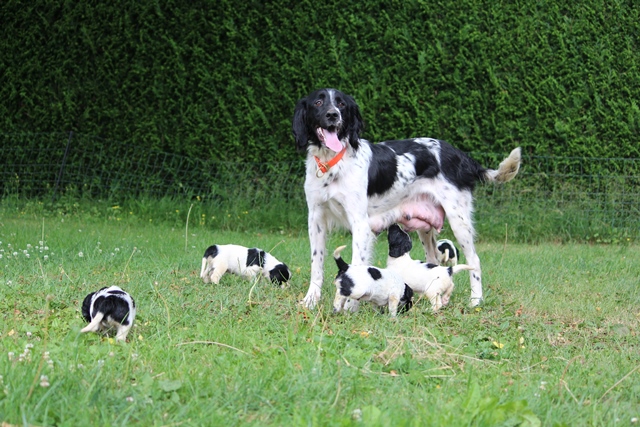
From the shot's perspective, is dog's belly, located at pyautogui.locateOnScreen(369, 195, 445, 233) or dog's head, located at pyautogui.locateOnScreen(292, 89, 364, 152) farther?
dog's belly, located at pyautogui.locateOnScreen(369, 195, 445, 233)

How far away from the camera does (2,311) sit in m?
4.60

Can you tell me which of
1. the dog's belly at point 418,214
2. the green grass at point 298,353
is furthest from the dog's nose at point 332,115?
the green grass at point 298,353

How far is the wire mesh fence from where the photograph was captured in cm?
929

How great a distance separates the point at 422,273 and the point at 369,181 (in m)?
0.85

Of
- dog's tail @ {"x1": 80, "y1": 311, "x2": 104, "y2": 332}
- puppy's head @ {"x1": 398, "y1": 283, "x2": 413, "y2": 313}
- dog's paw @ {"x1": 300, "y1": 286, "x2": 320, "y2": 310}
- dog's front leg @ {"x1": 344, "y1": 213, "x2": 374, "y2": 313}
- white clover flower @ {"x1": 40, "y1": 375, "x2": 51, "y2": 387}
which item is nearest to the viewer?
white clover flower @ {"x1": 40, "y1": 375, "x2": 51, "y2": 387}

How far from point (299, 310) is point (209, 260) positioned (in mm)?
1106

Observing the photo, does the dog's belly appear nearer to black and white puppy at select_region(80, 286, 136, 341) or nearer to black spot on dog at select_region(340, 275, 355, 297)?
black spot on dog at select_region(340, 275, 355, 297)

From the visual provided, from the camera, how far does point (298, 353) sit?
3779 millimetres

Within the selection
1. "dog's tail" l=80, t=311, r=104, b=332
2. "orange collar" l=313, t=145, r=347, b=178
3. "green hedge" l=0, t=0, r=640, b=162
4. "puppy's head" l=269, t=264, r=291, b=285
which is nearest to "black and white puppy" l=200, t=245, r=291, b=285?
"puppy's head" l=269, t=264, r=291, b=285

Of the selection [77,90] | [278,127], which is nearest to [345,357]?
[278,127]

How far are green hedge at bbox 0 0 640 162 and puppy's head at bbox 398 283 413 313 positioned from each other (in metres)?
4.92

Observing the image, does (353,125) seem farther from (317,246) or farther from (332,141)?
(317,246)

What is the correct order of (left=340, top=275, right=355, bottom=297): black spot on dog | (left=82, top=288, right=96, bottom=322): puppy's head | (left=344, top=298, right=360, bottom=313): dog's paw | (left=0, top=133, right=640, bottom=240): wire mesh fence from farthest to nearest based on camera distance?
(left=0, top=133, right=640, bottom=240): wire mesh fence → (left=344, top=298, right=360, bottom=313): dog's paw → (left=340, top=275, right=355, bottom=297): black spot on dog → (left=82, top=288, right=96, bottom=322): puppy's head

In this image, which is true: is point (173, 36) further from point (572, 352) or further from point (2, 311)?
point (572, 352)
